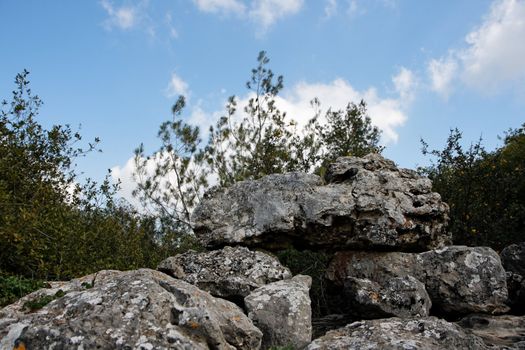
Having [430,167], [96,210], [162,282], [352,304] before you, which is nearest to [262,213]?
[352,304]

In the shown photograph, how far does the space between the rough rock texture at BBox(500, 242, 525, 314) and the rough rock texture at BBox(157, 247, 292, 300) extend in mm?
5677

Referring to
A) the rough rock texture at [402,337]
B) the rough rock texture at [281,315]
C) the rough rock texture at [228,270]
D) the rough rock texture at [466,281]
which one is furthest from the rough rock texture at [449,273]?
the rough rock texture at [402,337]

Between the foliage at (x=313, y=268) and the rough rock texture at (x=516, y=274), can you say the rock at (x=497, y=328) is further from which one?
the foliage at (x=313, y=268)

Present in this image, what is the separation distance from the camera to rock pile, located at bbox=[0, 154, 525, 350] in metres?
6.82

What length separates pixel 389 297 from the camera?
1025 centimetres

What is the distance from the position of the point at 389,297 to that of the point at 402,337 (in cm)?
366

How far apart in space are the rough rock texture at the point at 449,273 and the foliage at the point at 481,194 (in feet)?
21.2

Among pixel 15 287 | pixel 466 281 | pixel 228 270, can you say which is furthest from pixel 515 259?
pixel 15 287

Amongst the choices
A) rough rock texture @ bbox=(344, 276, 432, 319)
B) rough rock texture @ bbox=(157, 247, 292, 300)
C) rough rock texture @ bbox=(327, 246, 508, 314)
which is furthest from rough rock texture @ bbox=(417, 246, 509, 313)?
rough rock texture @ bbox=(157, 247, 292, 300)

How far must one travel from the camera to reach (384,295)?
10273 millimetres

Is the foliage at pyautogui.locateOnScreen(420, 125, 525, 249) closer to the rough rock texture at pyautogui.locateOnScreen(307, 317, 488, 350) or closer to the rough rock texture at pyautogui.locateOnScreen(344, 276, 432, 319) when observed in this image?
the rough rock texture at pyautogui.locateOnScreen(344, 276, 432, 319)

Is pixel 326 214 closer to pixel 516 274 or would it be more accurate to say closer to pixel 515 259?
pixel 516 274

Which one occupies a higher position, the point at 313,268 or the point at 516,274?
the point at 313,268

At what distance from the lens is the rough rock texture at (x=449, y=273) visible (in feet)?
35.1
